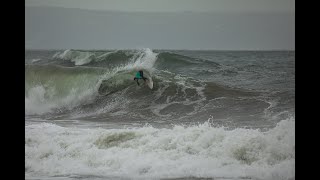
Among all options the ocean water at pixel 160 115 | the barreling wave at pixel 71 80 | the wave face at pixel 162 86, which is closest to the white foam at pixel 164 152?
the ocean water at pixel 160 115

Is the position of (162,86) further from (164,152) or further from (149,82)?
(164,152)

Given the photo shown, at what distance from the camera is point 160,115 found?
183 inches

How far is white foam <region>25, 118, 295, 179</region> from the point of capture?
4.19m

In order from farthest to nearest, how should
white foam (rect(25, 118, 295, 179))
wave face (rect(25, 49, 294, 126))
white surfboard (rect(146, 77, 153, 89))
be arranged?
white surfboard (rect(146, 77, 153, 89)), wave face (rect(25, 49, 294, 126)), white foam (rect(25, 118, 295, 179))

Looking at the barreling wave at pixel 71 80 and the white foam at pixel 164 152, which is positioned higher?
the barreling wave at pixel 71 80

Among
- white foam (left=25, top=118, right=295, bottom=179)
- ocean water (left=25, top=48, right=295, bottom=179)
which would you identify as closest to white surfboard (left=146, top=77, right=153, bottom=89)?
ocean water (left=25, top=48, right=295, bottom=179)

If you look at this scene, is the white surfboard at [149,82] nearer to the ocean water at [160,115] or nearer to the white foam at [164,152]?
the ocean water at [160,115]

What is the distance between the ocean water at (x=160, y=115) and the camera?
426cm

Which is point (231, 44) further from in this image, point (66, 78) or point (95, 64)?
point (66, 78)

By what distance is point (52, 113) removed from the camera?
15.7 ft

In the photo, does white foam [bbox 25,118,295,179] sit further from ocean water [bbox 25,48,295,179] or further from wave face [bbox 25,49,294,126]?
wave face [bbox 25,49,294,126]

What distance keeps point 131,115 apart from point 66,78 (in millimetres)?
761

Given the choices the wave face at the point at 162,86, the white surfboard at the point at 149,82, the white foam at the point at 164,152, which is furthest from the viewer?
the white surfboard at the point at 149,82
